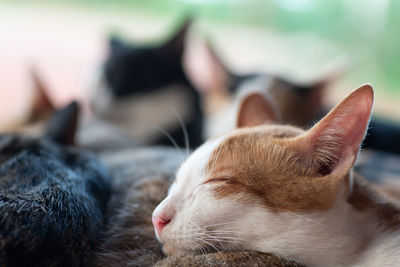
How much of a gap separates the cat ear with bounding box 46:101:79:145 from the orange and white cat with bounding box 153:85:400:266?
633 mm

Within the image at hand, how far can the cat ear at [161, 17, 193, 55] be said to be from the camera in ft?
7.15

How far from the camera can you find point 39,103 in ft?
6.73

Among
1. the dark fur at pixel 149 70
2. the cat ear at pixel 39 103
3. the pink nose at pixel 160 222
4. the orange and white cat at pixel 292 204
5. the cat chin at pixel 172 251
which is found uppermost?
the orange and white cat at pixel 292 204

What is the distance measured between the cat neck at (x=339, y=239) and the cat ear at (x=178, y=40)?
1.53m

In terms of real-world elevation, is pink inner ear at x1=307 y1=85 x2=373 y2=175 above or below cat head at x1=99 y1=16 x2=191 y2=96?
above

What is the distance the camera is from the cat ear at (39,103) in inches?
79.7

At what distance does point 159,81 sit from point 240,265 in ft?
5.10

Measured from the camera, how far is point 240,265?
2.36ft

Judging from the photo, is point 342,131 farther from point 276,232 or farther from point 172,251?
point 172,251

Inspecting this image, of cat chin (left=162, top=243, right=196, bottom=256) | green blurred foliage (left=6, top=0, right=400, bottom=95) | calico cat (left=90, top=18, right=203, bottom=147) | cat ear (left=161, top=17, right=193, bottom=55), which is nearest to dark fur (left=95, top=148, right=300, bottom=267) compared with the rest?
cat chin (left=162, top=243, right=196, bottom=256)

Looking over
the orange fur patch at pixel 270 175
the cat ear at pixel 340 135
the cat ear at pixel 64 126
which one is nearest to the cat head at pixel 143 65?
the cat ear at pixel 64 126

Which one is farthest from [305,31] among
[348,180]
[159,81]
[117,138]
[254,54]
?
[348,180]

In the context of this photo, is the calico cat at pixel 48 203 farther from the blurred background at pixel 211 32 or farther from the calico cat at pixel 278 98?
the blurred background at pixel 211 32

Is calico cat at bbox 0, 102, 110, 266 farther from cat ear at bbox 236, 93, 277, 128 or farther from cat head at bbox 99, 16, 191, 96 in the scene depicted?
cat head at bbox 99, 16, 191, 96
